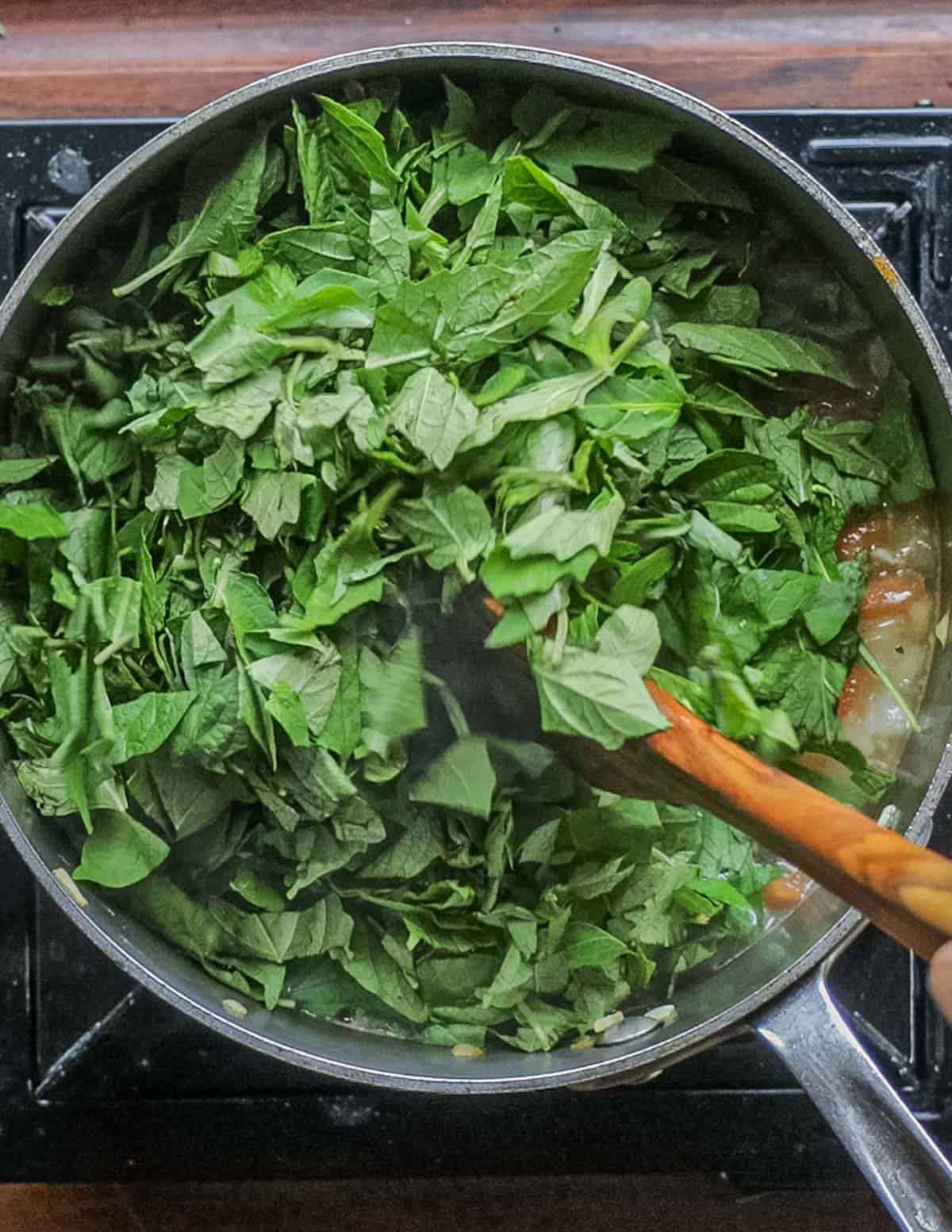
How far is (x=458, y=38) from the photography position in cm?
102

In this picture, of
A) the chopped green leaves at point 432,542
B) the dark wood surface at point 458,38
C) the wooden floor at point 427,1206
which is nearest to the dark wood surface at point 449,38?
the dark wood surface at point 458,38

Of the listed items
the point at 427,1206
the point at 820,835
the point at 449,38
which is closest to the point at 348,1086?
the point at 427,1206

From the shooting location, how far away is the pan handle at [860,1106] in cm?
72

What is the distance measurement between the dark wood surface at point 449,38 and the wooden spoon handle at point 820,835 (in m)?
0.53

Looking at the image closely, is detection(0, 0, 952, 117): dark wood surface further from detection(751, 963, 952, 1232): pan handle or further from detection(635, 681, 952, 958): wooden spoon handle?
detection(751, 963, 952, 1232): pan handle

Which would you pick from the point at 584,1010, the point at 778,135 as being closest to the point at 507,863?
the point at 584,1010

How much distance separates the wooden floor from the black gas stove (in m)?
0.05

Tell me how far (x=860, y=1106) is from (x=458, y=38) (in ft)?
2.59

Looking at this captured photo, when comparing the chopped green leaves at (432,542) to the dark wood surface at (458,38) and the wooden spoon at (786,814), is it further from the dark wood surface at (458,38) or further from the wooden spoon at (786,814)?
the dark wood surface at (458,38)

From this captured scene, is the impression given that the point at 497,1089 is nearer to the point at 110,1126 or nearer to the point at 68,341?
the point at 110,1126

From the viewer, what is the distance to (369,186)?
818 millimetres

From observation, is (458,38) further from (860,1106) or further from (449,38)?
(860,1106)

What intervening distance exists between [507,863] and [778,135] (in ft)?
1.80

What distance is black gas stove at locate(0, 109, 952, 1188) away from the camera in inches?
37.5
